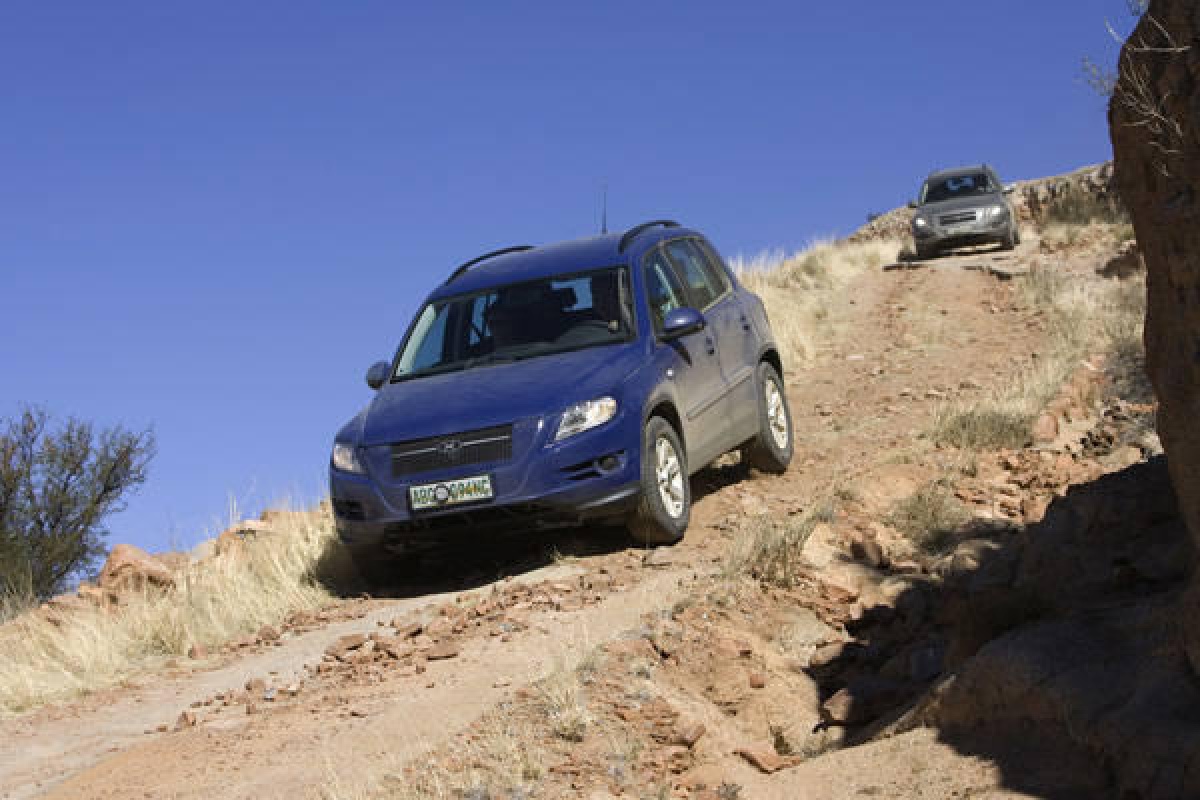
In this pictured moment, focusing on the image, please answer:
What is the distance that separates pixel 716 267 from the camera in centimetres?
1185

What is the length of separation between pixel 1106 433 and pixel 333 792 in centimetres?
740

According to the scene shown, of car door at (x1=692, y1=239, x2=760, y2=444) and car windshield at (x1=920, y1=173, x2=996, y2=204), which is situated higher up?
car windshield at (x1=920, y1=173, x2=996, y2=204)

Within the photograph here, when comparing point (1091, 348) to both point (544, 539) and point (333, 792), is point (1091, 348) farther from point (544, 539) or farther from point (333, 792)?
point (333, 792)

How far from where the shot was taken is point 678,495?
9.76 m

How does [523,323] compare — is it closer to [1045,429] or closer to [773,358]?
[773,358]

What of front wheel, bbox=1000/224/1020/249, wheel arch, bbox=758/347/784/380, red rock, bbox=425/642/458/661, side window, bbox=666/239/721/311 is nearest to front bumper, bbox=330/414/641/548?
red rock, bbox=425/642/458/661

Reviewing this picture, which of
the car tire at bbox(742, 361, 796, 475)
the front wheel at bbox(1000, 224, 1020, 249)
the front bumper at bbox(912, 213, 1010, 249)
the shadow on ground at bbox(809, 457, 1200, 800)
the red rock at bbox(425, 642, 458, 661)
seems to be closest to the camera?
the shadow on ground at bbox(809, 457, 1200, 800)

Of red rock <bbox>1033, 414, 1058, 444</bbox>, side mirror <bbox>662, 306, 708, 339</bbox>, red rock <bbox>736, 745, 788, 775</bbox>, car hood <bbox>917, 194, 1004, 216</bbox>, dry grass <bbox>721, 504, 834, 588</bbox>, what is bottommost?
red rock <bbox>736, 745, 788, 775</bbox>

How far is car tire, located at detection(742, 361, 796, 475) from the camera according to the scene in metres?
11.4

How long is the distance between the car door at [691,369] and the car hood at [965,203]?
17.8 m

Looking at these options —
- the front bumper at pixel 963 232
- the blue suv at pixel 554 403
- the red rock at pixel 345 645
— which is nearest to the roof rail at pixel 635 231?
the blue suv at pixel 554 403

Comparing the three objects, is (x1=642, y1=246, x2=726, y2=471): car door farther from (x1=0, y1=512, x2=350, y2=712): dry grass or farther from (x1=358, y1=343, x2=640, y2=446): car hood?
(x1=0, y1=512, x2=350, y2=712): dry grass

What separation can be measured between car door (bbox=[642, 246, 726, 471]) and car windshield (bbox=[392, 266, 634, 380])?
0.28 meters

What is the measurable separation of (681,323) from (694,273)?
1.59 meters
